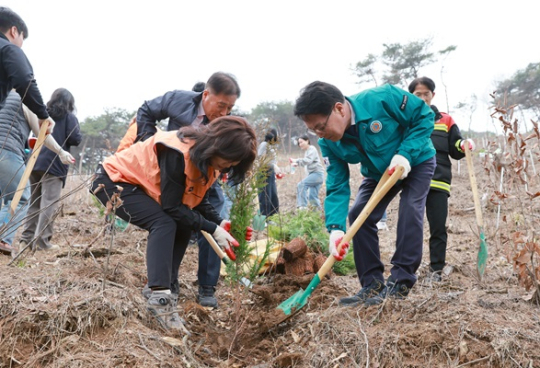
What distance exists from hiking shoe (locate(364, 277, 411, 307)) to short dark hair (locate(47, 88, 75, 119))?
3920mm

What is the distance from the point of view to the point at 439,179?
3.95m

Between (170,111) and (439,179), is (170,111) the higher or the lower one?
the higher one

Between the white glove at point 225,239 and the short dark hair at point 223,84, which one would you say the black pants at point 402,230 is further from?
the short dark hair at point 223,84

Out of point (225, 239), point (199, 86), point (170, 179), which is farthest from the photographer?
point (199, 86)

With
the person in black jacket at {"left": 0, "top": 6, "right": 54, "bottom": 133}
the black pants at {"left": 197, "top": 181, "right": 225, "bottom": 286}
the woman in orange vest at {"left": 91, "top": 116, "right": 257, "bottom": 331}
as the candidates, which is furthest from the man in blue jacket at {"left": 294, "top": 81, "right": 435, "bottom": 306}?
the person in black jacket at {"left": 0, "top": 6, "right": 54, "bottom": 133}

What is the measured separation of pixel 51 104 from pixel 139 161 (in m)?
2.69

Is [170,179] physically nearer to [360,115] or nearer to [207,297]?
[207,297]

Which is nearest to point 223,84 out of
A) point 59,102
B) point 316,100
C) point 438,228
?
point 316,100

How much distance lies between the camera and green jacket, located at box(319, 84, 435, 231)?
284 cm

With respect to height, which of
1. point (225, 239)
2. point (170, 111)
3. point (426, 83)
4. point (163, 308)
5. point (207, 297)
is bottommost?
point (207, 297)

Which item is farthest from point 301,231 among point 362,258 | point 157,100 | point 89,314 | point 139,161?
point 89,314

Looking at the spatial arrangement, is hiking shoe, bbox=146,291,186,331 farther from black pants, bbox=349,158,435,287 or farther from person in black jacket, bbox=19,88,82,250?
person in black jacket, bbox=19,88,82,250

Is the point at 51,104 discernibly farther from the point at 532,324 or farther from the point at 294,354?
the point at 532,324

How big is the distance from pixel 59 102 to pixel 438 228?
13.7 feet
